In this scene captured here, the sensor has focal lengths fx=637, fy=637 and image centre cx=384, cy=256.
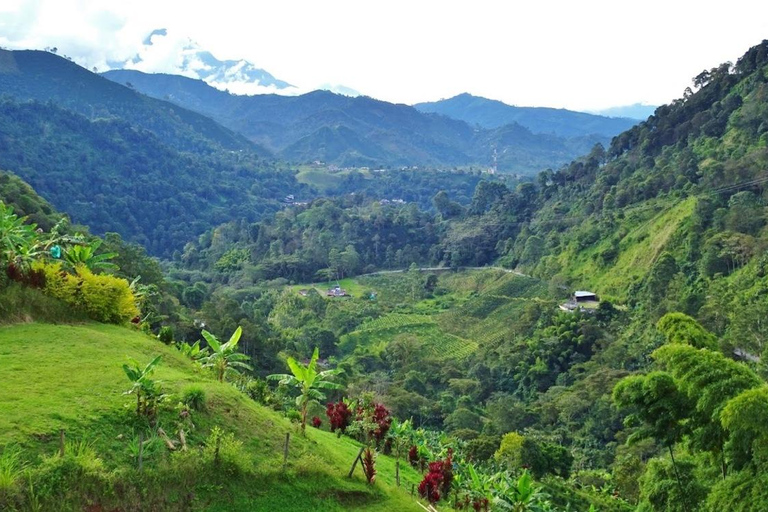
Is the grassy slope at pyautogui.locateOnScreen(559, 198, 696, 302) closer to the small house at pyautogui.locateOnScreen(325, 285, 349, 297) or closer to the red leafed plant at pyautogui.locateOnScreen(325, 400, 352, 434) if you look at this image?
the small house at pyautogui.locateOnScreen(325, 285, 349, 297)

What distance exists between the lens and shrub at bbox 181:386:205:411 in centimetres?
976

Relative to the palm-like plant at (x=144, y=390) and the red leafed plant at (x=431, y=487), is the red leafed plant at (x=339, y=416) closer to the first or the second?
the red leafed plant at (x=431, y=487)

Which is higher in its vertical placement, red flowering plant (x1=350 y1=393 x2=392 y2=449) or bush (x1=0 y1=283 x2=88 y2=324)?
bush (x1=0 y1=283 x2=88 y2=324)

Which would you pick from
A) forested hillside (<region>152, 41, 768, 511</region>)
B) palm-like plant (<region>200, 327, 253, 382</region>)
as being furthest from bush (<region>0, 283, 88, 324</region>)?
forested hillside (<region>152, 41, 768, 511</region>)

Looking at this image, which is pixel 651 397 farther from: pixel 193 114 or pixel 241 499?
pixel 193 114

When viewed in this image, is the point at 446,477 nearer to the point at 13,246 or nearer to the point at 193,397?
the point at 193,397

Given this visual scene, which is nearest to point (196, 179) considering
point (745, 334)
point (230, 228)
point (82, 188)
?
point (82, 188)

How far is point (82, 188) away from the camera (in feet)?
330

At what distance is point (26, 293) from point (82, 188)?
97.5 metres

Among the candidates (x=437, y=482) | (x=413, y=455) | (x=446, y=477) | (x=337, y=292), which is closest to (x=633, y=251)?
(x=337, y=292)

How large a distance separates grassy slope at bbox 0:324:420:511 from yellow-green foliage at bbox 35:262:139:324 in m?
1.13

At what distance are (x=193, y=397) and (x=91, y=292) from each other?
17.1 ft

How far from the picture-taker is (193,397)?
9812mm

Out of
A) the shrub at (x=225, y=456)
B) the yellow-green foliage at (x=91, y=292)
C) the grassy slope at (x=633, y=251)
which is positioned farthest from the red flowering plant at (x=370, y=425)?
the grassy slope at (x=633, y=251)
